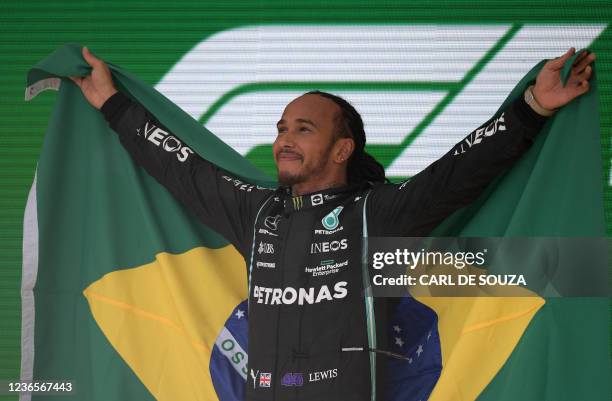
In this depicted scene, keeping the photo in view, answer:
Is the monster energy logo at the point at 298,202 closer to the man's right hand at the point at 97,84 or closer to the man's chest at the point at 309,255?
the man's chest at the point at 309,255

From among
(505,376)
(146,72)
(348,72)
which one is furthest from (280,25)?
(505,376)

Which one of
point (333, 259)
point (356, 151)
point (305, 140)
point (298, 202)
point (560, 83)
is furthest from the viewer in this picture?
point (356, 151)

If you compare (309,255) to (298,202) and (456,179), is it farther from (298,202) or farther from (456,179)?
(456,179)

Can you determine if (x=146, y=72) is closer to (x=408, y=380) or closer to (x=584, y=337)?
(x=408, y=380)

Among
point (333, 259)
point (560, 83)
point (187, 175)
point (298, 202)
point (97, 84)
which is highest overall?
point (97, 84)

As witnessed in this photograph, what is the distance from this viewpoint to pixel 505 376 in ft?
8.37

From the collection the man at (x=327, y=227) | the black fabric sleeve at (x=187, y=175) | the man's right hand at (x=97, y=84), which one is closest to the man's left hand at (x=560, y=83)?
the man at (x=327, y=227)

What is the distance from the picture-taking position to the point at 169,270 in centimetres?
296

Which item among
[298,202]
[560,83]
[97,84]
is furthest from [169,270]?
[560,83]

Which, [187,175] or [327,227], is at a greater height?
[187,175]

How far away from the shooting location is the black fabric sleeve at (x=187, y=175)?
2.87 meters

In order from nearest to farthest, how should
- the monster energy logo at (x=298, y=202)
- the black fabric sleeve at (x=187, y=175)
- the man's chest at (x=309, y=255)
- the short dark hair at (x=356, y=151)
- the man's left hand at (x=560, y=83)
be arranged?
the man's left hand at (x=560, y=83) < the man's chest at (x=309, y=255) < the monster energy logo at (x=298, y=202) < the black fabric sleeve at (x=187, y=175) < the short dark hair at (x=356, y=151)

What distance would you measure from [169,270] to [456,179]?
101 centimetres

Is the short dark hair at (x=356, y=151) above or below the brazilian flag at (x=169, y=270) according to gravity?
above
